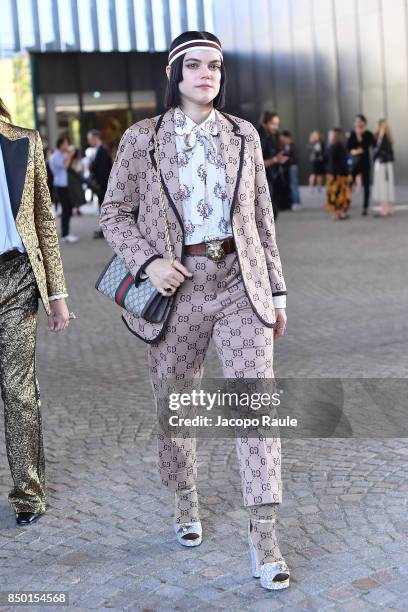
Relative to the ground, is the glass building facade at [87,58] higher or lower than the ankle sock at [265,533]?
higher

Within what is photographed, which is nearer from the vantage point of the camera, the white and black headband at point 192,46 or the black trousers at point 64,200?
the white and black headband at point 192,46

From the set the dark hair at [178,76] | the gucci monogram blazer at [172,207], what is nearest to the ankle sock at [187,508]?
the gucci monogram blazer at [172,207]

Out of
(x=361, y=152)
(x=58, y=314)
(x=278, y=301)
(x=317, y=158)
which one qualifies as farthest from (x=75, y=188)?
(x=278, y=301)

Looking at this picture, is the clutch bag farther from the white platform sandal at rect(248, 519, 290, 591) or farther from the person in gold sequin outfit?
the white platform sandal at rect(248, 519, 290, 591)

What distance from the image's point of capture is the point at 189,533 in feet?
14.1

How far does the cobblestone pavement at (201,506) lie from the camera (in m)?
3.84

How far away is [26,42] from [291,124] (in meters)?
16.5

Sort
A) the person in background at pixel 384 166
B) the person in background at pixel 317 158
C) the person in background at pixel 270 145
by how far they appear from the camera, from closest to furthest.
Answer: the person in background at pixel 270 145
the person in background at pixel 384 166
the person in background at pixel 317 158

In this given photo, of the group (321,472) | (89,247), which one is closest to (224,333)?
(321,472)

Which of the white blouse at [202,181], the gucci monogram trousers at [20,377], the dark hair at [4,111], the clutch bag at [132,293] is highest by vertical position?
the dark hair at [4,111]

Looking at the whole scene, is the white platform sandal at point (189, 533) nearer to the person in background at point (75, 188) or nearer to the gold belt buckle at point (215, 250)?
the gold belt buckle at point (215, 250)

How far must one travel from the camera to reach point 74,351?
888cm

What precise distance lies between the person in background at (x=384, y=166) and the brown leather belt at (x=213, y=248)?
53.8 feet

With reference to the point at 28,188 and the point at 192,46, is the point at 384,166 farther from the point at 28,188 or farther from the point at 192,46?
the point at 192,46
